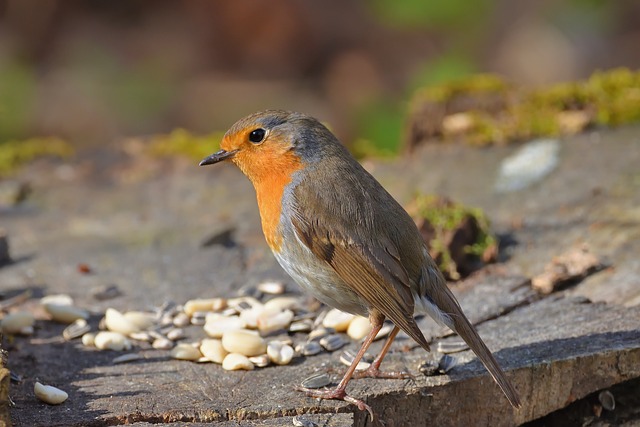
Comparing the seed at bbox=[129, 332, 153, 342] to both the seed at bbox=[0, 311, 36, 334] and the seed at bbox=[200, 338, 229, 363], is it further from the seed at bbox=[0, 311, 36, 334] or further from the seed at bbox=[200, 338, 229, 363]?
the seed at bbox=[0, 311, 36, 334]

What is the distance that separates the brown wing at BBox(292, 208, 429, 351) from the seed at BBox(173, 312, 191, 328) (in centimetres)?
74

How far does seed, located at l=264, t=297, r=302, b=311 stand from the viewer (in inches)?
140

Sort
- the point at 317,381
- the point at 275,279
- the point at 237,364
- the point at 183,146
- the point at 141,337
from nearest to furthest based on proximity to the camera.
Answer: the point at 317,381 → the point at 237,364 → the point at 141,337 → the point at 275,279 → the point at 183,146

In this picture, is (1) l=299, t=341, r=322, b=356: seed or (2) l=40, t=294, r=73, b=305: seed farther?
(2) l=40, t=294, r=73, b=305: seed

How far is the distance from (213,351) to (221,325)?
253 mm

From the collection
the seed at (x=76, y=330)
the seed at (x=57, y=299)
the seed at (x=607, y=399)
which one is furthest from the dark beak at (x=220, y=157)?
the seed at (x=607, y=399)

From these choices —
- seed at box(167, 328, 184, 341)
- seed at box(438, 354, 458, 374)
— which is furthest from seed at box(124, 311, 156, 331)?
seed at box(438, 354, 458, 374)

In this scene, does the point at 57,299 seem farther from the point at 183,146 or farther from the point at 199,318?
the point at 183,146

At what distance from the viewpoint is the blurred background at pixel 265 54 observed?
8.48 meters

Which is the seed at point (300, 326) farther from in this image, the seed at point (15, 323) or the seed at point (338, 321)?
the seed at point (15, 323)

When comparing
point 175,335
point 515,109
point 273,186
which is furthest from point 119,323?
point 515,109

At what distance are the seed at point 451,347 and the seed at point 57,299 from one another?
1.57 metres

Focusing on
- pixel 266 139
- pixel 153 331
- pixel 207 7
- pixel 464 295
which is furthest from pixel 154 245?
pixel 207 7

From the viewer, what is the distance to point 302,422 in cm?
254
